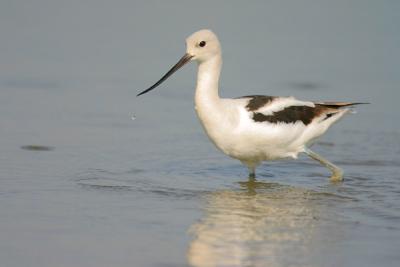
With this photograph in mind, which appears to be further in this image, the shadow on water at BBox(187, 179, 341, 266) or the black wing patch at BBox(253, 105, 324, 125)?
the black wing patch at BBox(253, 105, 324, 125)

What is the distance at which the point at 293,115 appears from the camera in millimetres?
8539

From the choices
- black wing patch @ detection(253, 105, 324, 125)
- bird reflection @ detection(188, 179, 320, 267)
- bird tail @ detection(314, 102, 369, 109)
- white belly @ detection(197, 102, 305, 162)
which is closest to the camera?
bird reflection @ detection(188, 179, 320, 267)

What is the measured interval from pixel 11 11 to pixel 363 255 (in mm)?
9443

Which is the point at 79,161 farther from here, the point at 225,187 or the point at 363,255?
the point at 363,255

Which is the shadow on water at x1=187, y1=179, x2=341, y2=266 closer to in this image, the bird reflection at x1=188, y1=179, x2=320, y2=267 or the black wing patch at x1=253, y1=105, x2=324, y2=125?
the bird reflection at x1=188, y1=179, x2=320, y2=267

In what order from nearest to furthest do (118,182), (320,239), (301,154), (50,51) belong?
(320,239), (118,182), (301,154), (50,51)

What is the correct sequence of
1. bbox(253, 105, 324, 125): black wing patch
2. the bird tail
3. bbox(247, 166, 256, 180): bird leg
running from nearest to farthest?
bbox(253, 105, 324, 125): black wing patch, bbox(247, 166, 256, 180): bird leg, the bird tail

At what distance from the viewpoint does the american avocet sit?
315 inches

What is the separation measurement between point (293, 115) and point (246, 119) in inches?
26.3

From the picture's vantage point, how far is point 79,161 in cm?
832

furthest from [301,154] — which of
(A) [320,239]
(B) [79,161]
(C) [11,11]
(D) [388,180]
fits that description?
(C) [11,11]

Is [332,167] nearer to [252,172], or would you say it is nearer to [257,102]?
[252,172]

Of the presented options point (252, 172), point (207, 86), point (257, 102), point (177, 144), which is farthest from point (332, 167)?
point (177, 144)

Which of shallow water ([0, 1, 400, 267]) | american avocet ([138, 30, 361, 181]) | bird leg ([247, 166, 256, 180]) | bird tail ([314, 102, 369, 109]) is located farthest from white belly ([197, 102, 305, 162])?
bird tail ([314, 102, 369, 109])
